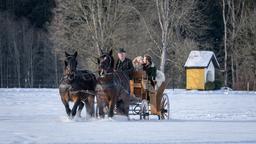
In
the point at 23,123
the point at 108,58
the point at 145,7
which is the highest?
the point at 145,7

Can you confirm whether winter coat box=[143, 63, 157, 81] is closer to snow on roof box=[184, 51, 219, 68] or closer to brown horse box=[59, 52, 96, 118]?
brown horse box=[59, 52, 96, 118]

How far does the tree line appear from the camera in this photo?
46000 millimetres

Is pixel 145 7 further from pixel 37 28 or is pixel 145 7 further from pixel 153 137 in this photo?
pixel 153 137

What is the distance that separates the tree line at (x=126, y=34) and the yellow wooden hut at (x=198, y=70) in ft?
6.56

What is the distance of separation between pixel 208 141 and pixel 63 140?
264 centimetres

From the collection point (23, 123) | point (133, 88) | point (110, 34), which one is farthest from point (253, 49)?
point (23, 123)

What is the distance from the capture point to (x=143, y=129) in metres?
14.1

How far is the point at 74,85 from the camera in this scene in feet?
53.7

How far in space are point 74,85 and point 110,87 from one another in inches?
35.2

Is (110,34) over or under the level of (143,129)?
over

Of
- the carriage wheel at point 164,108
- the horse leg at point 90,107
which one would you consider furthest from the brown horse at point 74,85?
the carriage wheel at point 164,108

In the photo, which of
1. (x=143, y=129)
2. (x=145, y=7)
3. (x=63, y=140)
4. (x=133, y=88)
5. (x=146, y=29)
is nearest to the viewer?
(x=63, y=140)

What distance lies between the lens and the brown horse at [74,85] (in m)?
16.2

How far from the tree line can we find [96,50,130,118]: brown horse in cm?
2739
